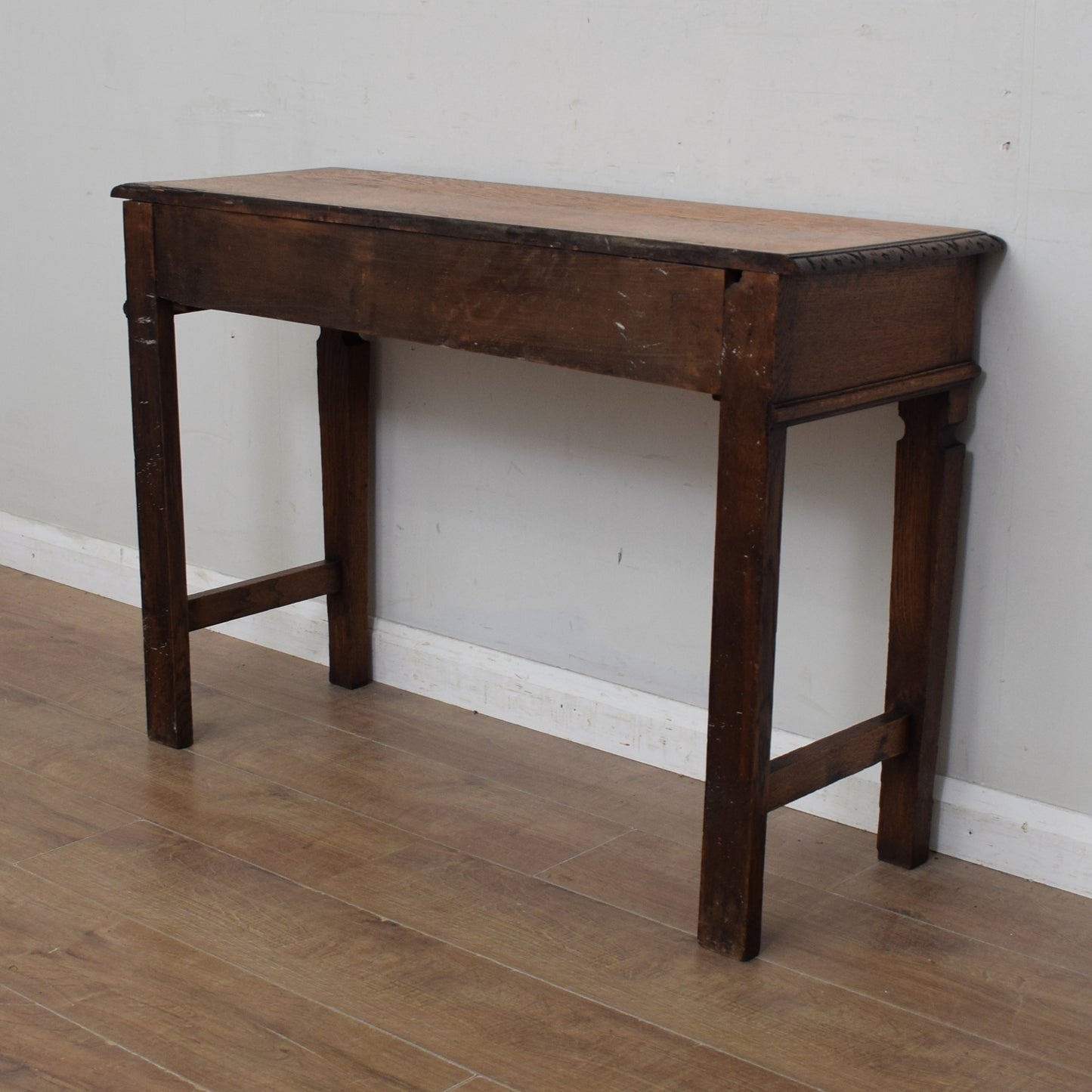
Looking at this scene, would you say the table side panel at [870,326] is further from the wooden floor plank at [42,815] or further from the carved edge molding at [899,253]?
the wooden floor plank at [42,815]

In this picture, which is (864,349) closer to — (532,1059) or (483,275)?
(483,275)

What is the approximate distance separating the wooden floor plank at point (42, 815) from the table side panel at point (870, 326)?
1248mm

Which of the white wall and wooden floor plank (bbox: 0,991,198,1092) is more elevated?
the white wall

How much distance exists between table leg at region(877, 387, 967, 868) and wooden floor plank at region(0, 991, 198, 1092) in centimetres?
108

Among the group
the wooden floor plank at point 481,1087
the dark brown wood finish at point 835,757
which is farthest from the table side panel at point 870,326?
the wooden floor plank at point 481,1087

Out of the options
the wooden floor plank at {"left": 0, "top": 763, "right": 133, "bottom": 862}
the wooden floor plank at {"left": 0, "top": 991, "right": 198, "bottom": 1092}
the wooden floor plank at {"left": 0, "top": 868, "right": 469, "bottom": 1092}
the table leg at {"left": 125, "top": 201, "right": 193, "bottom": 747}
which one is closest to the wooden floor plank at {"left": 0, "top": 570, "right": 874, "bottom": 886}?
the table leg at {"left": 125, "top": 201, "right": 193, "bottom": 747}

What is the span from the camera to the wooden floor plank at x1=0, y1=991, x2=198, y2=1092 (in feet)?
5.74

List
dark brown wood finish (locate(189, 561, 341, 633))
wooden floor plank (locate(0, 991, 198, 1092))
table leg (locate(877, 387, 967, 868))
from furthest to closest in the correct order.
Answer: dark brown wood finish (locate(189, 561, 341, 633)), table leg (locate(877, 387, 967, 868)), wooden floor plank (locate(0, 991, 198, 1092))

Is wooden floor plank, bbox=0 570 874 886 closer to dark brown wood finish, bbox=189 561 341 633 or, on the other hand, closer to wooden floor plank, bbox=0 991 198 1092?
dark brown wood finish, bbox=189 561 341 633

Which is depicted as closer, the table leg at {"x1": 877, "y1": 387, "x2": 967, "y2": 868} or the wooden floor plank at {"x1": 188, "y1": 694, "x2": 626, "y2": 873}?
the table leg at {"x1": 877, "y1": 387, "x2": 967, "y2": 868}

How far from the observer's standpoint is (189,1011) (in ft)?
6.23

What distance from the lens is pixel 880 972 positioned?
2033 millimetres

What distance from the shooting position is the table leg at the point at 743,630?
6.06 feet

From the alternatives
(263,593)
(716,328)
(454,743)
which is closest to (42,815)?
(263,593)
